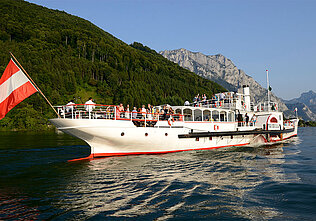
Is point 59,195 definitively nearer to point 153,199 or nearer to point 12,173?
point 153,199

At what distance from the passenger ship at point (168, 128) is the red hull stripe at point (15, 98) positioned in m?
3.02

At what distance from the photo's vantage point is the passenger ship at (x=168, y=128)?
15.2 m

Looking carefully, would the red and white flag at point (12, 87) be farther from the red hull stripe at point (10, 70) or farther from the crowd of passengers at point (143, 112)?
the crowd of passengers at point (143, 112)

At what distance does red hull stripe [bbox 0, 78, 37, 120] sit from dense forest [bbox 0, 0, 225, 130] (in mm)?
59733

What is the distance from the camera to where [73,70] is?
125m

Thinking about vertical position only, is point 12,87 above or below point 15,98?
above

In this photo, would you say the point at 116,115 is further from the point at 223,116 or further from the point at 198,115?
the point at 223,116

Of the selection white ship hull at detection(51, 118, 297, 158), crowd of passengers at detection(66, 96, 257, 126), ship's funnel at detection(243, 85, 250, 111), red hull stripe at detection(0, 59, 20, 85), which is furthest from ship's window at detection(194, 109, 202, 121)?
red hull stripe at detection(0, 59, 20, 85)

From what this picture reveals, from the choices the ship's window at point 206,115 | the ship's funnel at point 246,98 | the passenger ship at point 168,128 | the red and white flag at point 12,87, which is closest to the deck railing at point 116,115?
the passenger ship at point 168,128

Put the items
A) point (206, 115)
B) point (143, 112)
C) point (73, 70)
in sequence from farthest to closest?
point (73, 70) → point (206, 115) → point (143, 112)

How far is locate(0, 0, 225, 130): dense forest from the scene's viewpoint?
321 ft

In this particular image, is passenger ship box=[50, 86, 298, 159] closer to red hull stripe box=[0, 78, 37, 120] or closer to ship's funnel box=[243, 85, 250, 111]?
ship's funnel box=[243, 85, 250, 111]

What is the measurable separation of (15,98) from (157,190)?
825 cm

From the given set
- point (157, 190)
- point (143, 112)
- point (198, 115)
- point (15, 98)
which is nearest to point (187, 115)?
point (198, 115)
